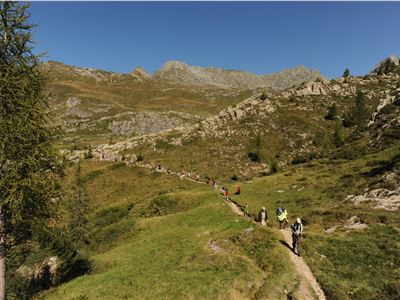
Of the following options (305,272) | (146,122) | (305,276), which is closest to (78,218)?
(305,272)

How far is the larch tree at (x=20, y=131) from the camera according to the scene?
14461 millimetres

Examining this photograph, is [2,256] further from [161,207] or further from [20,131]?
[161,207]

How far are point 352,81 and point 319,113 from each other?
3299 cm

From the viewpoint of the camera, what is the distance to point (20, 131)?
14570 millimetres

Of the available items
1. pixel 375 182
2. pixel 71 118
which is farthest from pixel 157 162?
pixel 71 118

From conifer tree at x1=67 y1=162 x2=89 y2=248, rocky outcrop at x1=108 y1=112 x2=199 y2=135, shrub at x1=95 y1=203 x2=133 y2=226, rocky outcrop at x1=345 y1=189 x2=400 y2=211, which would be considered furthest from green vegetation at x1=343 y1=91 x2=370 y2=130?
rocky outcrop at x1=108 y1=112 x2=199 y2=135

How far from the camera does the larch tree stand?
1446 cm

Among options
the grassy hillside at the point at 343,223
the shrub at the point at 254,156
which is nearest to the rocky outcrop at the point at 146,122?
the shrub at the point at 254,156

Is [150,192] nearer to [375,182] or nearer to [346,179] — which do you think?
[346,179]

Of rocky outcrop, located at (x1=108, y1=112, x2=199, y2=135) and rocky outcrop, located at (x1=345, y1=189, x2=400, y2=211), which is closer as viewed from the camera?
rocky outcrop, located at (x1=345, y1=189, x2=400, y2=211)

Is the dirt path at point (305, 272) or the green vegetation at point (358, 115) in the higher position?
the green vegetation at point (358, 115)

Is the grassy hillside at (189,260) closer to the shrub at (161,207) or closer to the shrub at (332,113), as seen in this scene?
the shrub at (161,207)

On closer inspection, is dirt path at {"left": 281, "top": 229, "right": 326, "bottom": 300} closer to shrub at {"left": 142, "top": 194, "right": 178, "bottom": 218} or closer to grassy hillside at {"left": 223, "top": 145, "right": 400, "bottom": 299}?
grassy hillside at {"left": 223, "top": 145, "right": 400, "bottom": 299}

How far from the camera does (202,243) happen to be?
77.6 feet
